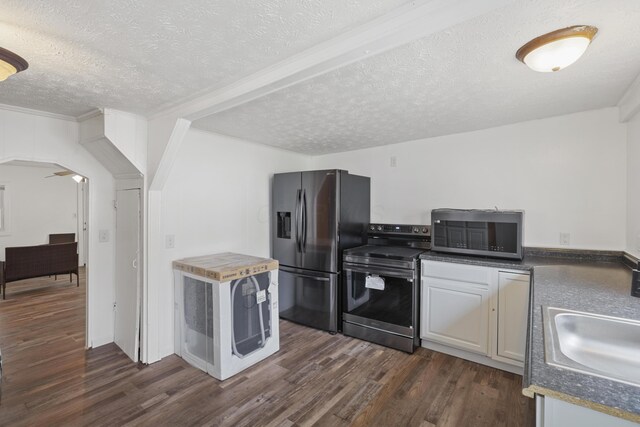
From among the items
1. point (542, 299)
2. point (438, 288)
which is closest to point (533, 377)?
point (542, 299)

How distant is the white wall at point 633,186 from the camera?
6.97ft

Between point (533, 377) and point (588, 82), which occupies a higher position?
point (588, 82)

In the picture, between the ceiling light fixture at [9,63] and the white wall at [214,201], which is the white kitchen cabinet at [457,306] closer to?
the white wall at [214,201]

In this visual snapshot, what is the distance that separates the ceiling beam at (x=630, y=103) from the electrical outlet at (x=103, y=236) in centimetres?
432

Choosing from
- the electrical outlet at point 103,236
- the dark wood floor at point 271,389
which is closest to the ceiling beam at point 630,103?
the dark wood floor at point 271,389

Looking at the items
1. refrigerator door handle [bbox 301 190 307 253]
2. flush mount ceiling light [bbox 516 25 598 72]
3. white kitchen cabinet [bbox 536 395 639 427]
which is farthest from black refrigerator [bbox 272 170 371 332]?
white kitchen cabinet [bbox 536 395 639 427]

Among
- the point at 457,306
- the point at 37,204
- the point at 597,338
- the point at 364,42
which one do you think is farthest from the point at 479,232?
the point at 37,204

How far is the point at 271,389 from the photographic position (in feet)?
7.41

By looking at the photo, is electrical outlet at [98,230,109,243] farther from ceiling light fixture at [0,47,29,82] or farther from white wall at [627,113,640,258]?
white wall at [627,113,640,258]

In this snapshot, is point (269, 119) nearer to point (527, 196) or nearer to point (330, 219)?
point (330, 219)

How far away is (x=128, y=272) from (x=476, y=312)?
3165mm

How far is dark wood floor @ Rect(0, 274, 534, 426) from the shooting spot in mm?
1944

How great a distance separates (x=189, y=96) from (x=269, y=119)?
73cm

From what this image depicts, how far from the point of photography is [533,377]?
0.81 meters
